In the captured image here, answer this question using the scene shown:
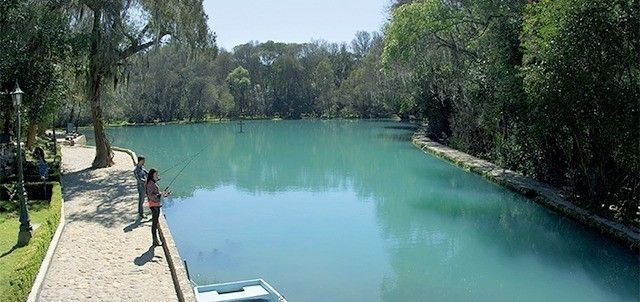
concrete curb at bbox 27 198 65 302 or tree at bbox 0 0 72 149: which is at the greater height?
tree at bbox 0 0 72 149

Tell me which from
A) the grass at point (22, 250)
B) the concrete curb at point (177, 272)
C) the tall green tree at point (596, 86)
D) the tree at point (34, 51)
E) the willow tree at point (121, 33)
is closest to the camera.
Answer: the grass at point (22, 250)

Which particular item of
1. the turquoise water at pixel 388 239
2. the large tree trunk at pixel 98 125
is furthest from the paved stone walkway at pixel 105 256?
the large tree trunk at pixel 98 125

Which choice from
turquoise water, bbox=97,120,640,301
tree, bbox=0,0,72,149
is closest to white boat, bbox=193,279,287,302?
turquoise water, bbox=97,120,640,301

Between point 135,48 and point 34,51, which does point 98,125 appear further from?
point 34,51

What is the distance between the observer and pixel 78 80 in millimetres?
19125

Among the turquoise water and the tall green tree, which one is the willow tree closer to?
the turquoise water

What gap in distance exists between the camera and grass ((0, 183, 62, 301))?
6.61m

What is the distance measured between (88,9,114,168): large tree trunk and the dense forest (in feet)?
0.15

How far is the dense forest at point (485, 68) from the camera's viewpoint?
11602mm

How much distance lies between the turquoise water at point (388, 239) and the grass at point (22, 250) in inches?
105

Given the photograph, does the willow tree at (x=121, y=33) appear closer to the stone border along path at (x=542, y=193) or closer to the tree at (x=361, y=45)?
the stone border along path at (x=542, y=193)

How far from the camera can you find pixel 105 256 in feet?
29.6

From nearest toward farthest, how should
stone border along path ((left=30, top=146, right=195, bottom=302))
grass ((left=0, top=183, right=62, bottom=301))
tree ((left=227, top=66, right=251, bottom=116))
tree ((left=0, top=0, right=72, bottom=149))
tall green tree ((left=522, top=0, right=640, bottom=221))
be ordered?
grass ((left=0, top=183, right=62, bottom=301))
stone border along path ((left=30, top=146, right=195, bottom=302))
tall green tree ((left=522, top=0, right=640, bottom=221))
tree ((left=0, top=0, right=72, bottom=149))
tree ((left=227, top=66, right=251, bottom=116))

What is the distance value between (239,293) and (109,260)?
2376 millimetres
